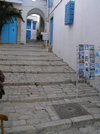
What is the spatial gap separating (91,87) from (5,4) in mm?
11256

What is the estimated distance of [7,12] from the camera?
43.6 ft

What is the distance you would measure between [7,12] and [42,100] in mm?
11174

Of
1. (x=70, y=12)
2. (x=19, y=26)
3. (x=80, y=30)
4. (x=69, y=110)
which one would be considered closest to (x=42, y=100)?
(x=69, y=110)

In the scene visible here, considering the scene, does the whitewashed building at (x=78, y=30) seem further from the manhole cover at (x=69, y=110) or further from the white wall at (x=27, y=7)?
the white wall at (x=27, y=7)

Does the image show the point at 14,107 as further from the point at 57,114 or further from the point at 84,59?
the point at 84,59

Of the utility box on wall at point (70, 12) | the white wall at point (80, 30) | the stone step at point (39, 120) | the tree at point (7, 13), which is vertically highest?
the tree at point (7, 13)

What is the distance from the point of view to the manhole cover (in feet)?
11.4

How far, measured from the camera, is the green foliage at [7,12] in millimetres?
13086

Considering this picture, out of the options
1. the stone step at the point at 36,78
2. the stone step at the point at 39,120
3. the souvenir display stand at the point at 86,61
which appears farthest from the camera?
the stone step at the point at 36,78

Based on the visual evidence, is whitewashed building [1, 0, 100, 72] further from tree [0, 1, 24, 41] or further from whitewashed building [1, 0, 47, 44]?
tree [0, 1, 24, 41]

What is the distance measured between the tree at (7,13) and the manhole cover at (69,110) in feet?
37.2

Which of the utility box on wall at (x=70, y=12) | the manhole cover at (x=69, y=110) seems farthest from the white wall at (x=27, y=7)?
the manhole cover at (x=69, y=110)

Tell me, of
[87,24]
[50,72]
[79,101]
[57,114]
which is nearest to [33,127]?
[57,114]

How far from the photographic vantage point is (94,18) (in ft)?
16.7
